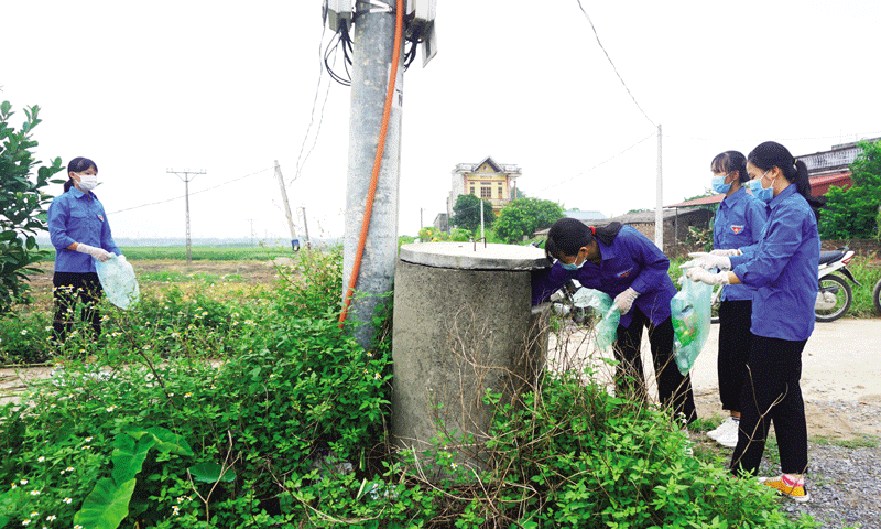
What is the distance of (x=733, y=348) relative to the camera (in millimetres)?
2848

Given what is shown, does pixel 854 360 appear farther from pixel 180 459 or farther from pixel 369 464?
pixel 180 459

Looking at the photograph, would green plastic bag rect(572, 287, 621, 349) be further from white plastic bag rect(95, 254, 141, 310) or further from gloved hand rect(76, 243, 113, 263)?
gloved hand rect(76, 243, 113, 263)

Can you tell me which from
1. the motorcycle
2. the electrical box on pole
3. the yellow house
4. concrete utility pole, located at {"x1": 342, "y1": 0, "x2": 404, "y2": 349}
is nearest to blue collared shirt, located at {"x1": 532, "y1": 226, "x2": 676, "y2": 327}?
concrete utility pole, located at {"x1": 342, "y1": 0, "x2": 404, "y2": 349}

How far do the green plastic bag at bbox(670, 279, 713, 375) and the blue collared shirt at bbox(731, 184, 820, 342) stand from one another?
17.7 inches

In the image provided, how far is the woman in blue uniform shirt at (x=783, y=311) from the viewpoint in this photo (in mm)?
2133

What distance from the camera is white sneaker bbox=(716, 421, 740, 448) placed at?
2.80 metres

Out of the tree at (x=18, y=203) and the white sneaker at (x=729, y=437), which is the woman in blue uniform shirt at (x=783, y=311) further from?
the tree at (x=18, y=203)

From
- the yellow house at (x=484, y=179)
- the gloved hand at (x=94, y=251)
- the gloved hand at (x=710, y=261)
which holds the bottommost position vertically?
the gloved hand at (x=710, y=261)

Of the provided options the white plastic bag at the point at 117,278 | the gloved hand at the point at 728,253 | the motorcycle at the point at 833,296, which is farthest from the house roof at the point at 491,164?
the gloved hand at the point at 728,253

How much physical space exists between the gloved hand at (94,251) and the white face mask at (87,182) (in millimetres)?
510

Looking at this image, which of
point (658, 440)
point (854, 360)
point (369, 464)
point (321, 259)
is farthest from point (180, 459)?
point (854, 360)

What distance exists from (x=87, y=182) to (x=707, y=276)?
4674 mm

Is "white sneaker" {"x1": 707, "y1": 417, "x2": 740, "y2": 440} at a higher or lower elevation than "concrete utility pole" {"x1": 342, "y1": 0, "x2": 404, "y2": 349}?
lower

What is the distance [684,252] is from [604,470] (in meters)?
19.3
